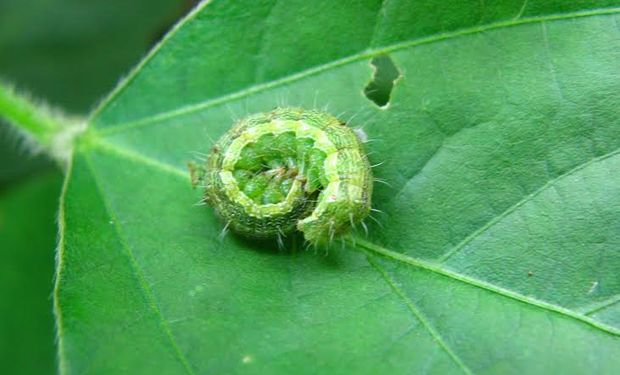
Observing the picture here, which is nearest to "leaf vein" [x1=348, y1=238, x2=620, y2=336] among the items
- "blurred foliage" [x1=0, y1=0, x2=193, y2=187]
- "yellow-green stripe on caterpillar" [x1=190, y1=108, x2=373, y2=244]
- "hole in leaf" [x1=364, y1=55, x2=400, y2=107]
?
"yellow-green stripe on caterpillar" [x1=190, y1=108, x2=373, y2=244]

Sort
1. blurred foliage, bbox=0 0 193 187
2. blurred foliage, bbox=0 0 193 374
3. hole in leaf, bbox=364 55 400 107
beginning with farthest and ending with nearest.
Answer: blurred foliage, bbox=0 0 193 187
blurred foliage, bbox=0 0 193 374
hole in leaf, bbox=364 55 400 107

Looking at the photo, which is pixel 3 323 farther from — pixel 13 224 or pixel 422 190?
pixel 422 190

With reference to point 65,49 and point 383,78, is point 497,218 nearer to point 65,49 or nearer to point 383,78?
point 383,78

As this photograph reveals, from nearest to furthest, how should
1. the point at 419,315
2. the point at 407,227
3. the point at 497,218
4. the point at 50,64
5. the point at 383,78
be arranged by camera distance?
the point at 419,315 → the point at 497,218 → the point at 407,227 → the point at 383,78 → the point at 50,64

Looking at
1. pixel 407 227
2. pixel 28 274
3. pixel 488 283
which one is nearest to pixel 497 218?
pixel 488 283

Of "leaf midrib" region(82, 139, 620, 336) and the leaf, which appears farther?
the leaf

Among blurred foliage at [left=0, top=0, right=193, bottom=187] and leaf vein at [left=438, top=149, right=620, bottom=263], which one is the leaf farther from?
leaf vein at [left=438, top=149, right=620, bottom=263]

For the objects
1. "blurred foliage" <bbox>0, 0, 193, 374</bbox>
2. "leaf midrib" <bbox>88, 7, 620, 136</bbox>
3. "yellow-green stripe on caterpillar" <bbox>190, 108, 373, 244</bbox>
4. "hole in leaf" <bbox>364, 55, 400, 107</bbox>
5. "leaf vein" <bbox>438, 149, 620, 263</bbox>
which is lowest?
"leaf vein" <bbox>438, 149, 620, 263</bbox>

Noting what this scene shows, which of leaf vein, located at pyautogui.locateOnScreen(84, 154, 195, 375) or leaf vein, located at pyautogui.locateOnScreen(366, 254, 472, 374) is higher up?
leaf vein, located at pyautogui.locateOnScreen(84, 154, 195, 375)
